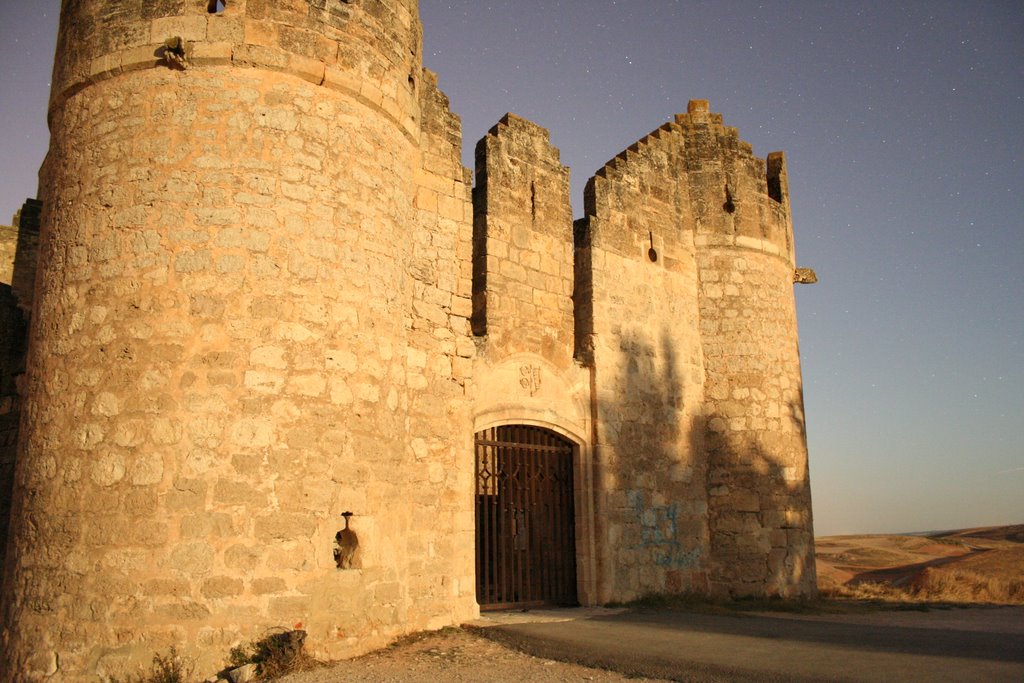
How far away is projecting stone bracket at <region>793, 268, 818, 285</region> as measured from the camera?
40.8ft

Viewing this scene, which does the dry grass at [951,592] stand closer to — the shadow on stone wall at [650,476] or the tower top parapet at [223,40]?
the shadow on stone wall at [650,476]

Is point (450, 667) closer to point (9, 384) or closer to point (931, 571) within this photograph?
point (9, 384)

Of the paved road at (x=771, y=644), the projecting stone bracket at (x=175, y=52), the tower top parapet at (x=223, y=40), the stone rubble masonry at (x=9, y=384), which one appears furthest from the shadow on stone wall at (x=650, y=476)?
the stone rubble masonry at (x=9, y=384)

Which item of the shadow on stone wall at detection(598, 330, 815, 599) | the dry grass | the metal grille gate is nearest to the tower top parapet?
the metal grille gate

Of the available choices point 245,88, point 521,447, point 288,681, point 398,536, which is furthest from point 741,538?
point 245,88

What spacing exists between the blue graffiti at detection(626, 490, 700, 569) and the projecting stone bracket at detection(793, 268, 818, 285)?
14.3ft

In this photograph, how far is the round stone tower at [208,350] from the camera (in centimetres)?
539

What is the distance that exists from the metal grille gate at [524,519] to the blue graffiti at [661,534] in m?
0.90

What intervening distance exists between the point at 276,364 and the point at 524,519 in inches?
160

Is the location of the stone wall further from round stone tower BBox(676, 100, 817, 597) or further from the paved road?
the paved road

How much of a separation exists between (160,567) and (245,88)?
3.52 m

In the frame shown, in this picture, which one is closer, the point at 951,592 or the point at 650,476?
the point at 650,476

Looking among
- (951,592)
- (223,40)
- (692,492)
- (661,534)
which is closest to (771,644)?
(661,534)

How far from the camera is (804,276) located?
12461 mm
